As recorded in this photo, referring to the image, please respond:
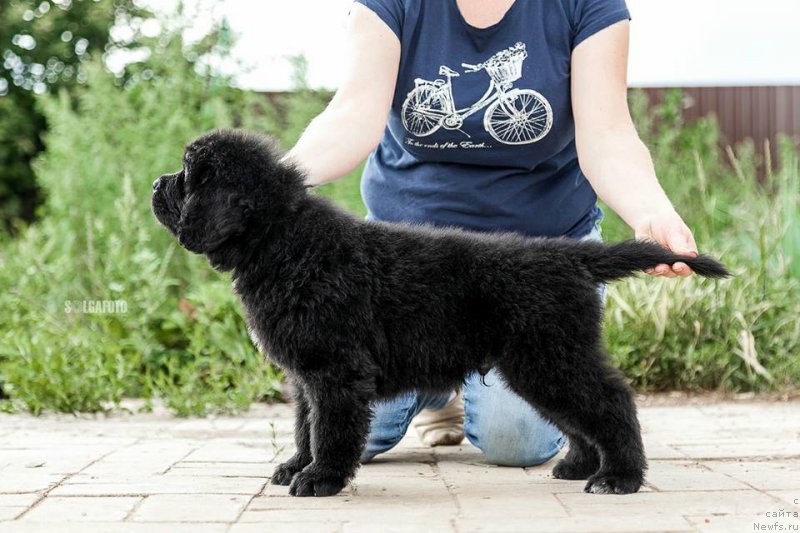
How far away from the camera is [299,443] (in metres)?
3.06

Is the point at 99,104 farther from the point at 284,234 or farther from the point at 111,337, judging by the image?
the point at 284,234

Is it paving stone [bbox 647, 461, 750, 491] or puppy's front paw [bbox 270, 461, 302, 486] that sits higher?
puppy's front paw [bbox 270, 461, 302, 486]

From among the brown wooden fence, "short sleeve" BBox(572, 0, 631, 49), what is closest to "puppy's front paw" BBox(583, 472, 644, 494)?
"short sleeve" BBox(572, 0, 631, 49)

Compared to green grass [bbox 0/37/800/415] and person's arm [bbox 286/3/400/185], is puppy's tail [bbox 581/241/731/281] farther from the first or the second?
green grass [bbox 0/37/800/415]

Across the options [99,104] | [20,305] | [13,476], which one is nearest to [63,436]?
[13,476]

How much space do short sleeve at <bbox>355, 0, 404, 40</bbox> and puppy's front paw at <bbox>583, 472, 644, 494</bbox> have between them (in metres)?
1.86

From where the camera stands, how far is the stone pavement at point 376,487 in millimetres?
2525

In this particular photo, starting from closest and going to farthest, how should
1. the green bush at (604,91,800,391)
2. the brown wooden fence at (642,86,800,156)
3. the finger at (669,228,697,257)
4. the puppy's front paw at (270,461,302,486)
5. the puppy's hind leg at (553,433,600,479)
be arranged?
the finger at (669,228,697,257)
the puppy's front paw at (270,461,302,486)
the puppy's hind leg at (553,433,600,479)
the green bush at (604,91,800,391)
the brown wooden fence at (642,86,800,156)

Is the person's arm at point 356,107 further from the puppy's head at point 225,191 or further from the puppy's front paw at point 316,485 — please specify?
the puppy's front paw at point 316,485

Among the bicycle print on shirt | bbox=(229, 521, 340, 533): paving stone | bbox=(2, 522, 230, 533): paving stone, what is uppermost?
the bicycle print on shirt

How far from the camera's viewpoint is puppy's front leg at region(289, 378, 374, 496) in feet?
9.00

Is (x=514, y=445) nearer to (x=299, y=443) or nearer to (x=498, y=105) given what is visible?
(x=299, y=443)

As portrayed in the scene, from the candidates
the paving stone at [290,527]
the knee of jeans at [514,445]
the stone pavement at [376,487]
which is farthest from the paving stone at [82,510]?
the knee of jeans at [514,445]

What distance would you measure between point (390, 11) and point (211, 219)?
4.28 feet
